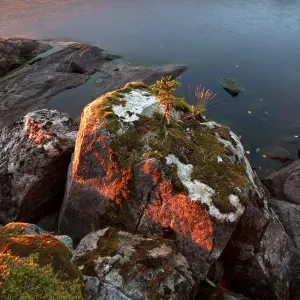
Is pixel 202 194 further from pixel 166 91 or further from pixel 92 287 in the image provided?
pixel 92 287

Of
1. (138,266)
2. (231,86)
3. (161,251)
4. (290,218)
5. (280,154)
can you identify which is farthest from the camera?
(231,86)

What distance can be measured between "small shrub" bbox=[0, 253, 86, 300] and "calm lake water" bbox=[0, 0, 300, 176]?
17.6 m

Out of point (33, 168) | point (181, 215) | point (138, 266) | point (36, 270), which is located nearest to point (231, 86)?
A: point (33, 168)

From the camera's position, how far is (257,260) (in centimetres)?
936

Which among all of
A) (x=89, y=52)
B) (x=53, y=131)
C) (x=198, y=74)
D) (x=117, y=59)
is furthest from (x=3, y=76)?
(x=53, y=131)

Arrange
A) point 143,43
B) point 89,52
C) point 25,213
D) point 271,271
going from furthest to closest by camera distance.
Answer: point 143,43 < point 89,52 < point 25,213 < point 271,271

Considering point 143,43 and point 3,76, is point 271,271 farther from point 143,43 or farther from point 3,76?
point 143,43

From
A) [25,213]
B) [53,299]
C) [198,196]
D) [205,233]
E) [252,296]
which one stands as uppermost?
[53,299]

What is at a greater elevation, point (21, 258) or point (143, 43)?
point (21, 258)

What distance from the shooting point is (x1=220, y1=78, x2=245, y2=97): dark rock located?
27950 millimetres

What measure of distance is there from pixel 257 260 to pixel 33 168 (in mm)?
8616

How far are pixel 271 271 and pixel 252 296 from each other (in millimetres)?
1084

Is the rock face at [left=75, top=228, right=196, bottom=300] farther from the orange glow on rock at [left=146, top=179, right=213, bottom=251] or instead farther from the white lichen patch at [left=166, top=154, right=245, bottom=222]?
the white lichen patch at [left=166, top=154, right=245, bottom=222]

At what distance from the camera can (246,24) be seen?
139 feet
